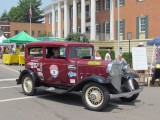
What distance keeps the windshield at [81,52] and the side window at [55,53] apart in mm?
257

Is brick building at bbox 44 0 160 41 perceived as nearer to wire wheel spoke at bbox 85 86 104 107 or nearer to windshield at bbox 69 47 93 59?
windshield at bbox 69 47 93 59

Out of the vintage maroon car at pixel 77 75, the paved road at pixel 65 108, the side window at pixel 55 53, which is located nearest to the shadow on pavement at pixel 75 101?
the paved road at pixel 65 108

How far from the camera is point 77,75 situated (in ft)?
33.0

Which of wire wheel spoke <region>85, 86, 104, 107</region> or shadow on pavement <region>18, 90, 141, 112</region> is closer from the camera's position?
wire wheel spoke <region>85, 86, 104, 107</region>

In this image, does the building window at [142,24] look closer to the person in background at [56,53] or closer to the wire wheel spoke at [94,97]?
the person in background at [56,53]

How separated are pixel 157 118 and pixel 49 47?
4.50 meters

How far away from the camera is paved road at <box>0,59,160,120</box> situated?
8281 mm

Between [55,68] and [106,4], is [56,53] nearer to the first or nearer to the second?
[55,68]

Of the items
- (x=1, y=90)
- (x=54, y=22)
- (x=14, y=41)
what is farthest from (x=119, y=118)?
(x=54, y=22)

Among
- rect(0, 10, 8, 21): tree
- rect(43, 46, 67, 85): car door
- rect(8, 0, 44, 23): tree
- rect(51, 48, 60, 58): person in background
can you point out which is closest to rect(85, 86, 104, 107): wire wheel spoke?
rect(43, 46, 67, 85): car door

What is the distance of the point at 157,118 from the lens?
8.16 m

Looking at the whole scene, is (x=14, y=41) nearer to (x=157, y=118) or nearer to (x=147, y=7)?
(x=147, y=7)

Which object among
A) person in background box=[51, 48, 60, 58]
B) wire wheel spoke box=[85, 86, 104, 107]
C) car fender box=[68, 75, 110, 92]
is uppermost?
person in background box=[51, 48, 60, 58]

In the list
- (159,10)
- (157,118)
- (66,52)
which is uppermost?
(159,10)
